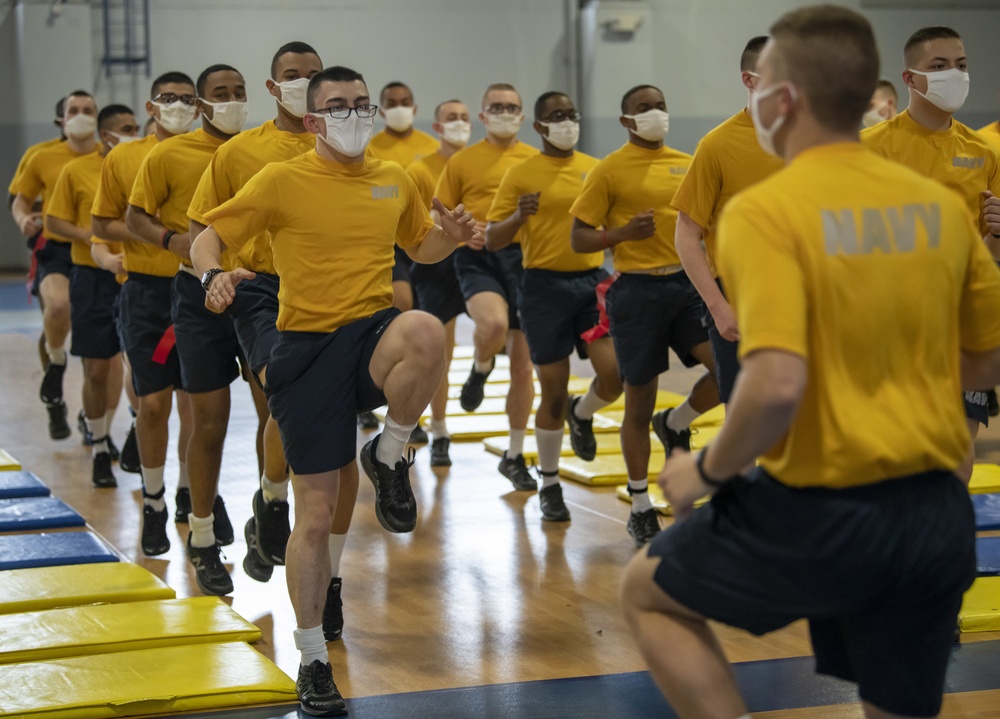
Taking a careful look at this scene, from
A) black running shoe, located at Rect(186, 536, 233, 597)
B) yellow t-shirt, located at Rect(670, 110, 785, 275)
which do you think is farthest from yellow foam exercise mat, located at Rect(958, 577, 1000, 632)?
black running shoe, located at Rect(186, 536, 233, 597)

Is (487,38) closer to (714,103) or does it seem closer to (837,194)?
(714,103)

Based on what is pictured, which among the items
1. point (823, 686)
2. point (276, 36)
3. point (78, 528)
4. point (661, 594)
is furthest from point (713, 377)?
point (276, 36)

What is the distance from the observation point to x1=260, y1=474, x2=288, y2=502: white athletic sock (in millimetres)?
5031

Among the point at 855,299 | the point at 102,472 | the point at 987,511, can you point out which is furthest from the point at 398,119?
the point at 855,299

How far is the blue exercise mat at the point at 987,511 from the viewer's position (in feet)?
19.0

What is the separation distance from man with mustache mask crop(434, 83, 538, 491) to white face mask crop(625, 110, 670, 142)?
146cm

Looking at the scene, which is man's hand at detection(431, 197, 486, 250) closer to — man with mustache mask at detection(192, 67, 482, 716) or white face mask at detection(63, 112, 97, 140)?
man with mustache mask at detection(192, 67, 482, 716)

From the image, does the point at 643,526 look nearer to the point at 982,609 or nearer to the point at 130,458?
the point at 982,609

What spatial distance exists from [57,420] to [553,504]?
3738 mm

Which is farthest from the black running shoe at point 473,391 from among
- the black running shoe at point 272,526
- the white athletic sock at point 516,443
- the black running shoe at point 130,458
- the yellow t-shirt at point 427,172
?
the black running shoe at point 272,526

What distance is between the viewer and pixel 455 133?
902cm

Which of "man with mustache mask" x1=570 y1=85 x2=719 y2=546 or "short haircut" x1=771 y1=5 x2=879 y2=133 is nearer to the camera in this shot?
"short haircut" x1=771 y1=5 x2=879 y2=133

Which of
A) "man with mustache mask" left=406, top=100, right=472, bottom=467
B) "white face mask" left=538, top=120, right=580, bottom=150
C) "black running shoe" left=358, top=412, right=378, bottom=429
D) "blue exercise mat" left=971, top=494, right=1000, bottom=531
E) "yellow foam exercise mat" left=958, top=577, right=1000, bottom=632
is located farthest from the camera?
"black running shoe" left=358, top=412, right=378, bottom=429

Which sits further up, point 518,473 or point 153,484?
point 153,484
